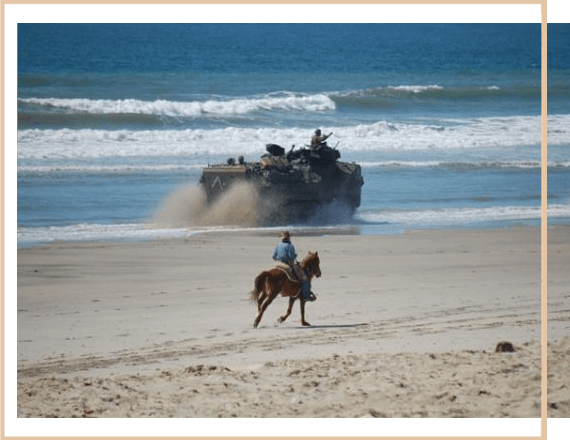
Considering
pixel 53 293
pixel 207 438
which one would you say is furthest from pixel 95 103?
pixel 207 438

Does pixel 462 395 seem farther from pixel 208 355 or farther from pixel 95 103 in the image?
pixel 95 103

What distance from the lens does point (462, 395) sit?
6805 mm

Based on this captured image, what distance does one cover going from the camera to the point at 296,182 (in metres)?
14.1

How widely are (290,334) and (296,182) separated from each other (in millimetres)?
5967

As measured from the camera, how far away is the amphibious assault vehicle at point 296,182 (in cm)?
1357

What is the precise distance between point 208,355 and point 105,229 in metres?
3.94

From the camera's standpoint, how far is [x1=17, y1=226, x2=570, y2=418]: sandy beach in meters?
6.77

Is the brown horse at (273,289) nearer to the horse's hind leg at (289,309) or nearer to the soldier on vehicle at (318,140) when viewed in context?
the horse's hind leg at (289,309)

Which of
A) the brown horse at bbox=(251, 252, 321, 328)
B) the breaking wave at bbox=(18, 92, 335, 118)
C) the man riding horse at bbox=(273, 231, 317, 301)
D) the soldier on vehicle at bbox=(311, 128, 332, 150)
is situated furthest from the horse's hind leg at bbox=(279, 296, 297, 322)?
the soldier on vehicle at bbox=(311, 128, 332, 150)

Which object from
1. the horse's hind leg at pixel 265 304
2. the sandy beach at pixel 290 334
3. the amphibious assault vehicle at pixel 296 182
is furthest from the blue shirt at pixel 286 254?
the amphibious assault vehicle at pixel 296 182

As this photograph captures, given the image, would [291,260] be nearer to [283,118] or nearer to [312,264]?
[312,264]

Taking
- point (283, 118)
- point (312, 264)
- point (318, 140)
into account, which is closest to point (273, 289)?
point (312, 264)

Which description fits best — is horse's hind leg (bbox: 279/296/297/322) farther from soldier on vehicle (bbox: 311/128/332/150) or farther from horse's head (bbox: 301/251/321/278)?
soldier on vehicle (bbox: 311/128/332/150)

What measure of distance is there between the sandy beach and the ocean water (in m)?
→ 0.75
